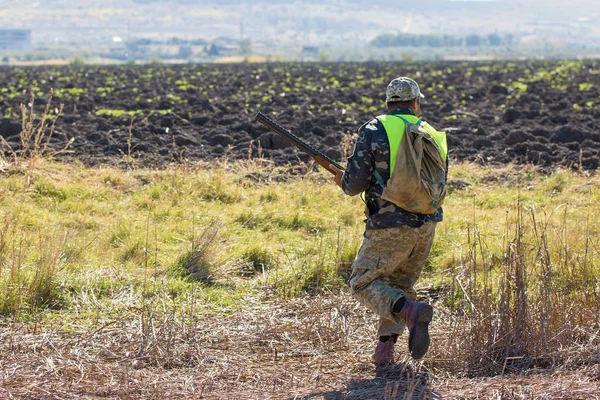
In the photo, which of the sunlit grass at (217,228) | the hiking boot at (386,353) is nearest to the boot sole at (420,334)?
the hiking boot at (386,353)

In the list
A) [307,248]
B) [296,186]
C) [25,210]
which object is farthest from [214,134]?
[307,248]

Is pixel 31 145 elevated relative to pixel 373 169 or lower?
lower

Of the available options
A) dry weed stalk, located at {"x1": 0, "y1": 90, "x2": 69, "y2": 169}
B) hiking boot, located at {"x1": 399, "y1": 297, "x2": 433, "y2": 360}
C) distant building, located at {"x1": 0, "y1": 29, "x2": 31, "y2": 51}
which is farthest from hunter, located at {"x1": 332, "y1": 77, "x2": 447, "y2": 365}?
distant building, located at {"x1": 0, "y1": 29, "x2": 31, "y2": 51}

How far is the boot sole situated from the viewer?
4.47 m

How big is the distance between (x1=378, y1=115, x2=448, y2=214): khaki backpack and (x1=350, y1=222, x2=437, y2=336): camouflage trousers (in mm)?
176

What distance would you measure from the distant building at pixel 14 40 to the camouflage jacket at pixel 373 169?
588 ft

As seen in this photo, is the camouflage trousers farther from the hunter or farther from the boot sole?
the boot sole

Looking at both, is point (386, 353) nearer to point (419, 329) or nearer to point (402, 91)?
point (419, 329)

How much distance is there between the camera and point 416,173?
464 cm

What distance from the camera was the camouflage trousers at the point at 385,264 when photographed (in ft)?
15.5

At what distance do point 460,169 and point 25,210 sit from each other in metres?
5.74

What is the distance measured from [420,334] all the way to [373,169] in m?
1.00

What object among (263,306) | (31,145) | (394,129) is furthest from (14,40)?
(394,129)

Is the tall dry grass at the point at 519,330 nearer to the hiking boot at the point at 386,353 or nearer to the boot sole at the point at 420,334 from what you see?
the hiking boot at the point at 386,353
